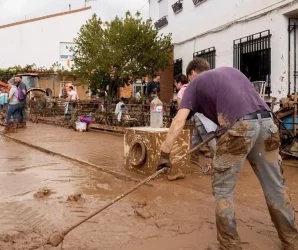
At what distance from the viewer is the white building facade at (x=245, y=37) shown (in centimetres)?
1086

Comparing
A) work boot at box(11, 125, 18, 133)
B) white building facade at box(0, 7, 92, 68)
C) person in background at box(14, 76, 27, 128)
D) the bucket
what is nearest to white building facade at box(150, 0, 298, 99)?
the bucket

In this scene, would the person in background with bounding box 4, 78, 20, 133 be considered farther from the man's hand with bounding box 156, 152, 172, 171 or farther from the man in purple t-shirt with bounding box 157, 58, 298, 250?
the man in purple t-shirt with bounding box 157, 58, 298, 250

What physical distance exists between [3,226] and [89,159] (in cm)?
391

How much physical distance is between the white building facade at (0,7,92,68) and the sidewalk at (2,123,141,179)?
1042 inches

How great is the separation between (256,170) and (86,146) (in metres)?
7.03

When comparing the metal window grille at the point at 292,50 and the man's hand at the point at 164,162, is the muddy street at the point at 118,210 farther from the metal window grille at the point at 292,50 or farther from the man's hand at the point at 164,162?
the metal window grille at the point at 292,50

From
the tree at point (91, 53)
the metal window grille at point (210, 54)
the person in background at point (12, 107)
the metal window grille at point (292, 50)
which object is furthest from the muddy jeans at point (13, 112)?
the metal window grille at point (292, 50)

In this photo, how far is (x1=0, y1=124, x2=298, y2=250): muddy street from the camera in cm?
407

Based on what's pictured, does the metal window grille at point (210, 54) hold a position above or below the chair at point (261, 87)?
above

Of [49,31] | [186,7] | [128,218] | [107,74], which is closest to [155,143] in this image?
[128,218]

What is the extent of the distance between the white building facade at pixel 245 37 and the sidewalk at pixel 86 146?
4118mm

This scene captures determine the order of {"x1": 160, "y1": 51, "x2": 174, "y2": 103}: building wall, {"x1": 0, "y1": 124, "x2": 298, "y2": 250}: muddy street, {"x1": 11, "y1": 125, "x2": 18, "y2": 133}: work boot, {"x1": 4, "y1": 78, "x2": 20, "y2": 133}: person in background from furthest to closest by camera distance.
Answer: {"x1": 160, "y1": 51, "x2": 174, "y2": 103}: building wall → {"x1": 4, "y1": 78, "x2": 20, "y2": 133}: person in background → {"x1": 11, "y1": 125, "x2": 18, "y2": 133}: work boot → {"x1": 0, "y1": 124, "x2": 298, "y2": 250}: muddy street

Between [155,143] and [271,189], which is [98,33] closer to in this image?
[155,143]

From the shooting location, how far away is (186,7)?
54.2 feet
